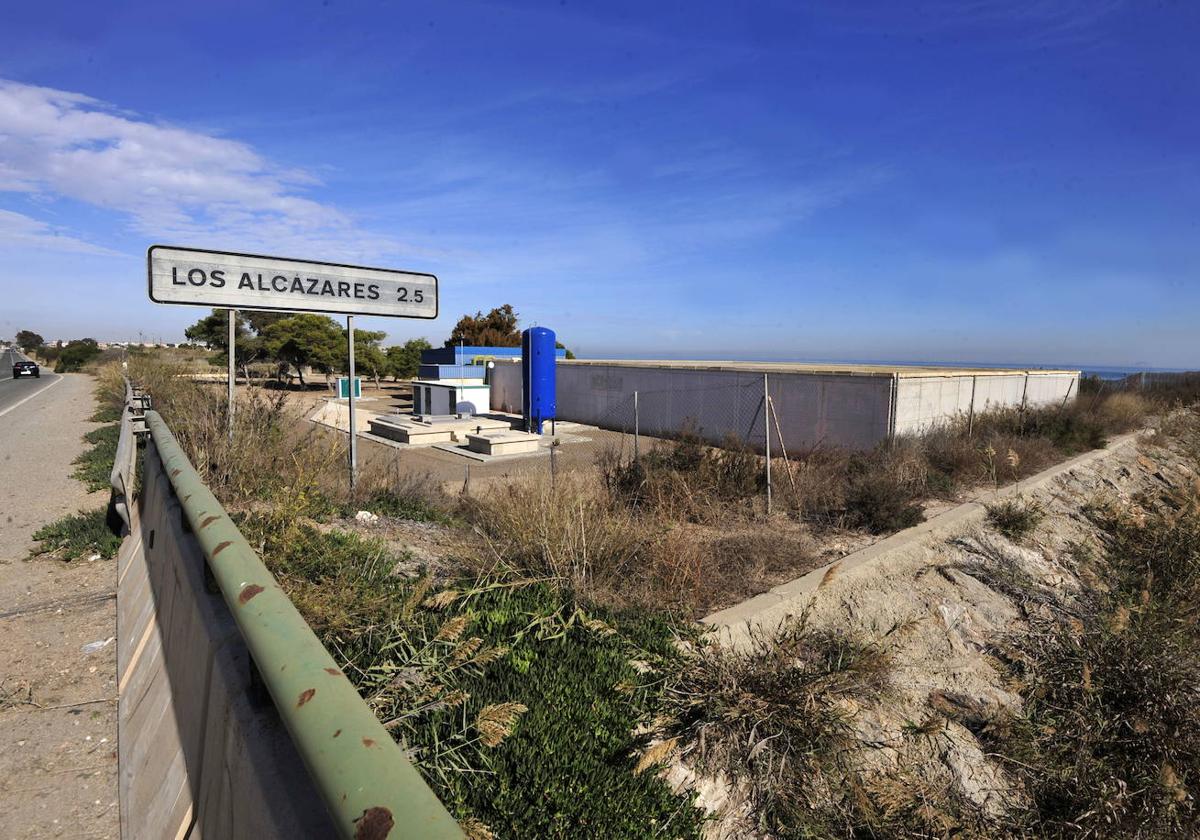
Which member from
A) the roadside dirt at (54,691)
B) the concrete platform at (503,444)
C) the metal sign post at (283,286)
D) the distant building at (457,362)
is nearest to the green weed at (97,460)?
the roadside dirt at (54,691)

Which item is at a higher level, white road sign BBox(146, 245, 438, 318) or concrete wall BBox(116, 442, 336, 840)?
white road sign BBox(146, 245, 438, 318)

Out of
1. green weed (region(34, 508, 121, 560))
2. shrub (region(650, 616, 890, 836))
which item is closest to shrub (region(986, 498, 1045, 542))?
shrub (region(650, 616, 890, 836))

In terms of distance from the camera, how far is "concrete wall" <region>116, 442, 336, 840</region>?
1.71m

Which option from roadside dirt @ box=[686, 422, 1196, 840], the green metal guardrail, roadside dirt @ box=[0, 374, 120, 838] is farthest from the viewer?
roadside dirt @ box=[686, 422, 1196, 840]

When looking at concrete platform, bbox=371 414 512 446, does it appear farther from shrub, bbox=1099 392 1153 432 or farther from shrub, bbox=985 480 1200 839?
shrub, bbox=1099 392 1153 432

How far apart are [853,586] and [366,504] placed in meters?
5.76

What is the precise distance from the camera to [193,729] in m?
2.42

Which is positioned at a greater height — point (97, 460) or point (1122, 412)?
point (1122, 412)

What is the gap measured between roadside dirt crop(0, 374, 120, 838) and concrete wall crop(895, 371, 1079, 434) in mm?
15584

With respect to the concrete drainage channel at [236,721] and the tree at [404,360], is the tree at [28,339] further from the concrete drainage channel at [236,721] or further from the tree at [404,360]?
the concrete drainage channel at [236,721]

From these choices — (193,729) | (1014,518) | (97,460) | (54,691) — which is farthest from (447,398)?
(193,729)

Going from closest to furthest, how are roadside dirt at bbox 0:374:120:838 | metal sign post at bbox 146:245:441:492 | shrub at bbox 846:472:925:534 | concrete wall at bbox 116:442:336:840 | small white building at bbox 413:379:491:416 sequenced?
concrete wall at bbox 116:442:336:840 → roadside dirt at bbox 0:374:120:838 → metal sign post at bbox 146:245:441:492 → shrub at bbox 846:472:925:534 → small white building at bbox 413:379:491:416

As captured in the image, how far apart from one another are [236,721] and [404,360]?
52304 millimetres

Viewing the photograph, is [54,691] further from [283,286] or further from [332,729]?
[283,286]
